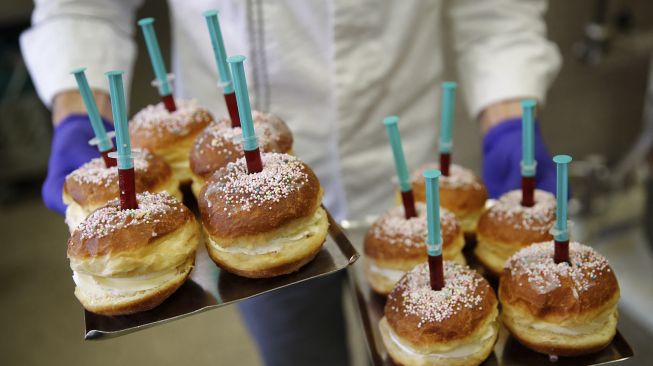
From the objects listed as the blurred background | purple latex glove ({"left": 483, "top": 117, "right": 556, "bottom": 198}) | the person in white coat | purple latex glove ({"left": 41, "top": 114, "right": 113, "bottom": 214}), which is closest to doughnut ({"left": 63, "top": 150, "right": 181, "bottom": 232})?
purple latex glove ({"left": 41, "top": 114, "right": 113, "bottom": 214})

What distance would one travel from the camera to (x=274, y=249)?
0.94 meters

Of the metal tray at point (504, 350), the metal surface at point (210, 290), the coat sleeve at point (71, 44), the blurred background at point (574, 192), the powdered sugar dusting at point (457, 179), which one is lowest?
the blurred background at point (574, 192)

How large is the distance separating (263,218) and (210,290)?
15 centimetres

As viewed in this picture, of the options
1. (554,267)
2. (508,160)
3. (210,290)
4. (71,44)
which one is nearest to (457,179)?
(508,160)

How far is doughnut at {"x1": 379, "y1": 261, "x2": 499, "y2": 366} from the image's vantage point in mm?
929

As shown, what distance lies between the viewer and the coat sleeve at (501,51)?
1.60 m

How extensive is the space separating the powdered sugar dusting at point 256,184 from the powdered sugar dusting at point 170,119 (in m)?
0.24

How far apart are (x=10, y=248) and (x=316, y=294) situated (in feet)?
7.55

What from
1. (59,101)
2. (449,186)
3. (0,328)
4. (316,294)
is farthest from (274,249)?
(0,328)

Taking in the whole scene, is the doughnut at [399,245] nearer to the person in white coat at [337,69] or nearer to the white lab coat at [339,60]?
the person in white coat at [337,69]

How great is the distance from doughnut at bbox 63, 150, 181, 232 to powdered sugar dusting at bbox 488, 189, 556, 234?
0.59 m

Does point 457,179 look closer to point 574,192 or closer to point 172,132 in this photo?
point 172,132

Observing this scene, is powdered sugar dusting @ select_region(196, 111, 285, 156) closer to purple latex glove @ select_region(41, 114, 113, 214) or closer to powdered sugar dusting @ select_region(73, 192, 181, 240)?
powdered sugar dusting @ select_region(73, 192, 181, 240)

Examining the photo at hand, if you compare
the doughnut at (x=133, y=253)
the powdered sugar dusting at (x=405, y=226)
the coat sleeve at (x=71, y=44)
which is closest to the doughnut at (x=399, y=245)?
the powdered sugar dusting at (x=405, y=226)
